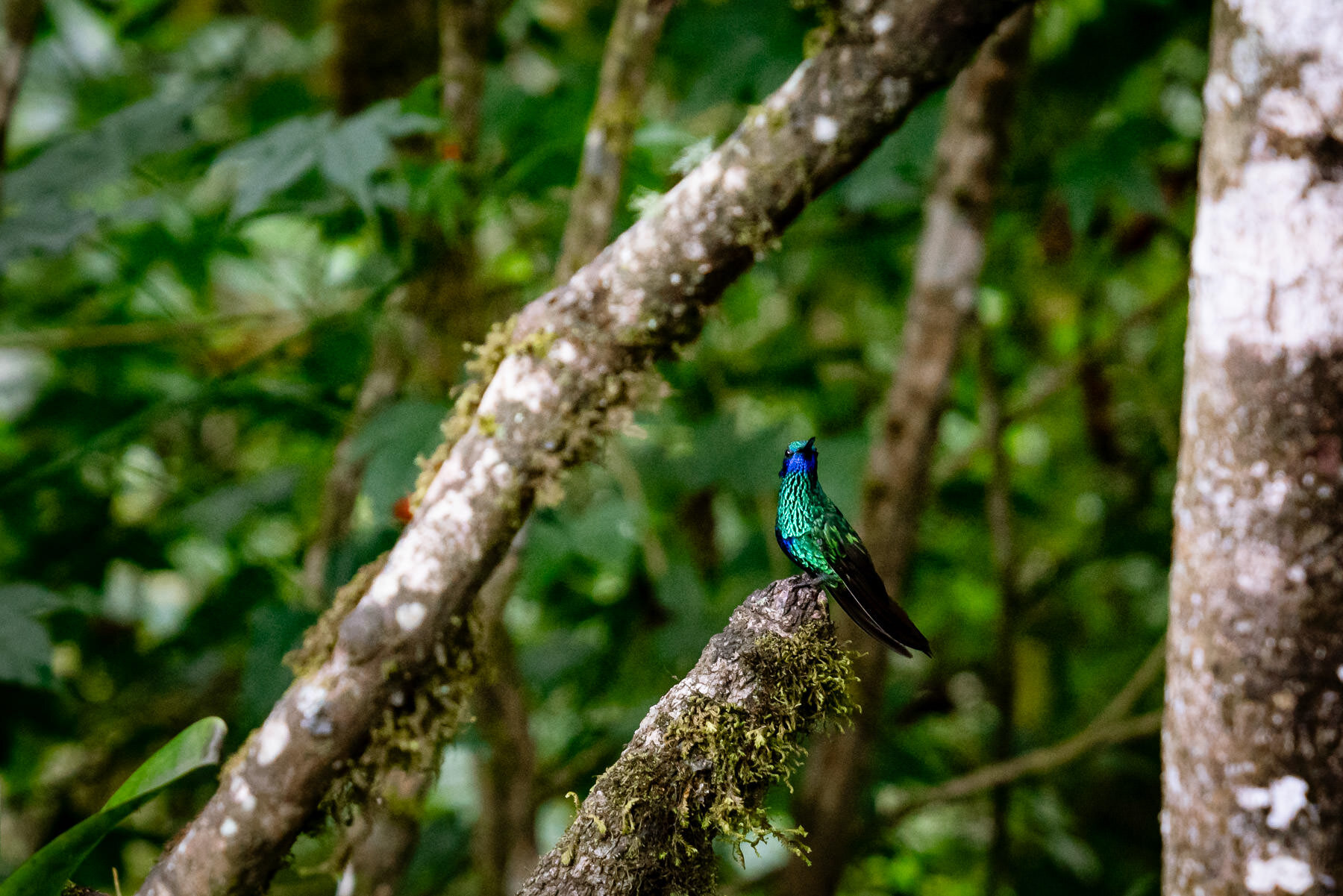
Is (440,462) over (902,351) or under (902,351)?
over

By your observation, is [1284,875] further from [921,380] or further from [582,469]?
[921,380]

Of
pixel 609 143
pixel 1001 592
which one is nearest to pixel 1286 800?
pixel 609 143

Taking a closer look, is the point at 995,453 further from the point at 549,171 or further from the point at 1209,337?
the point at 1209,337

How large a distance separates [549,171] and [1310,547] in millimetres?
1147

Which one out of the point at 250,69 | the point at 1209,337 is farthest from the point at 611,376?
the point at 250,69

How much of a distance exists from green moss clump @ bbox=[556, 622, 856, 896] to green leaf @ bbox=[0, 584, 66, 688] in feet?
3.16

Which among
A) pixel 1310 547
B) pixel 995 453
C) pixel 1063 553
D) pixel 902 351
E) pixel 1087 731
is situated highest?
pixel 1310 547

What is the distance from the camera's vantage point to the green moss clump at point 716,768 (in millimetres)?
601

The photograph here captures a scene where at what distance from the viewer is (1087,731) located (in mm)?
1900

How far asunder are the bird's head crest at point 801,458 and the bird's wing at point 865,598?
50mm

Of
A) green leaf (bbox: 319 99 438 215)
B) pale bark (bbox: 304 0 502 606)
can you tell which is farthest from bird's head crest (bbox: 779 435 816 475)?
pale bark (bbox: 304 0 502 606)

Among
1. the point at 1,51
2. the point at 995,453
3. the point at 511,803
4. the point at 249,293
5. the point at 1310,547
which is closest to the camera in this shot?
the point at 1310,547

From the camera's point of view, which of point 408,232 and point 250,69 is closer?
point 408,232

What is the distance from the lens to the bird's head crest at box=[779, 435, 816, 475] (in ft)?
2.12
